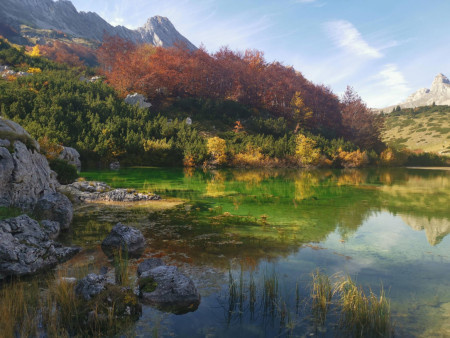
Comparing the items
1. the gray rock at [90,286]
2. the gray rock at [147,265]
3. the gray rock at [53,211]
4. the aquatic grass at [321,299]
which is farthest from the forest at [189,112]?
the aquatic grass at [321,299]

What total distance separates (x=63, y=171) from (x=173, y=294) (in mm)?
16247

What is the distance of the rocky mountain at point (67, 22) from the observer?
10995 centimetres

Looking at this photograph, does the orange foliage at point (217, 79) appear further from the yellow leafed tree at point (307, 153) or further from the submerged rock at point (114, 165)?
the submerged rock at point (114, 165)

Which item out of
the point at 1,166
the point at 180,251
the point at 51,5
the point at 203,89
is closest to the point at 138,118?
the point at 203,89

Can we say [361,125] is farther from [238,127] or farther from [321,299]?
[321,299]

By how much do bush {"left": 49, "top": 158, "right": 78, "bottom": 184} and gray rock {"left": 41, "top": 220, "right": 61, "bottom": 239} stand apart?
412 inches

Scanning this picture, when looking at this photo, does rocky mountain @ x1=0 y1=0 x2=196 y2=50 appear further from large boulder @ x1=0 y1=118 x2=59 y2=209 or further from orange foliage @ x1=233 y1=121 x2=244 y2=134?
large boulder @ x1=0 y1=118 x2=59 y2=209

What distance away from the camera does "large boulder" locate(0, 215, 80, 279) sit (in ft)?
20.3

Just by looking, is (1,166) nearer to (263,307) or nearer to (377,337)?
(263,307)

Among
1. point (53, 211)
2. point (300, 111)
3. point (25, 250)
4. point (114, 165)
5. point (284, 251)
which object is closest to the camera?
point (25, 250)

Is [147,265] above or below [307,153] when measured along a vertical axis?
below

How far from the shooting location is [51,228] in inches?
340

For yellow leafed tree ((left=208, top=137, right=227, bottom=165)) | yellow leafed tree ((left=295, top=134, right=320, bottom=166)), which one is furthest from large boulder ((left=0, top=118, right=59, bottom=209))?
yellow leafed tree ((left=295, top=134, right=320, bottom=166))

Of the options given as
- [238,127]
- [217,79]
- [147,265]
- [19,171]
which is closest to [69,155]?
[19,171]
